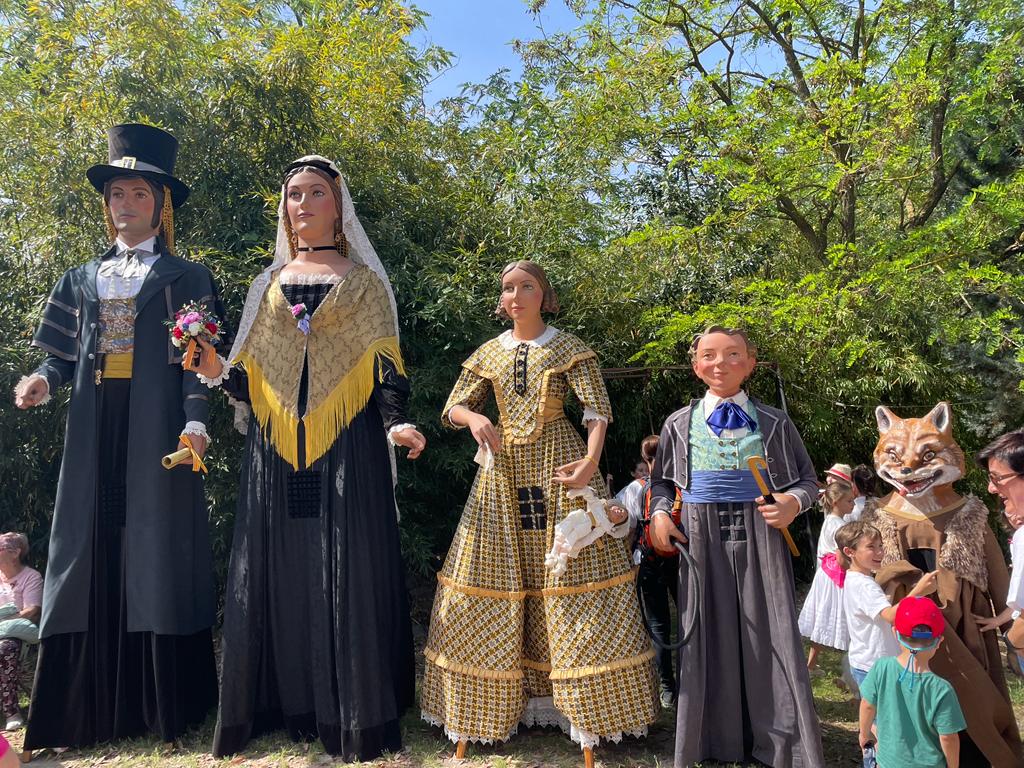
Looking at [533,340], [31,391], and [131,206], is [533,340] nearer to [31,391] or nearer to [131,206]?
[131,206]

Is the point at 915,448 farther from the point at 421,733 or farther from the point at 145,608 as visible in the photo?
the point at 145,608

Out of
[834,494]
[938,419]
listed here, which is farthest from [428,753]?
[834,494]

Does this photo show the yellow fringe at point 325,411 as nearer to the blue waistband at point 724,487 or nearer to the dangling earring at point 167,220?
the dangling earring at point 167,220

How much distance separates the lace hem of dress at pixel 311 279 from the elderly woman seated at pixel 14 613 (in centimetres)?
219

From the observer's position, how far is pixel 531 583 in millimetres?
3414

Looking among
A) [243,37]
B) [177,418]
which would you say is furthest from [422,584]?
[243,37]

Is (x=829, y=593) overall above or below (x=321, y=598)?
below

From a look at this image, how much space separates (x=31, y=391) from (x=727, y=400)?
301 centimetres

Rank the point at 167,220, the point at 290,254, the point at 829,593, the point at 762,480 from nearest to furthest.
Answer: the point at 762,480, the point at 290,254, the point at 167,220, the point at 829,593

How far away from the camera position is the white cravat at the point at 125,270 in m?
3.62

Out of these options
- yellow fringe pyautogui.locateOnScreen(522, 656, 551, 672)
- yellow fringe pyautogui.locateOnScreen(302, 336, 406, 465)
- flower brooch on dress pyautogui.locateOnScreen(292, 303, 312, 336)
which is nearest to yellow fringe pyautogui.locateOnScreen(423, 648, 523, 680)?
yellow fringe pyautogui.locateOnScreen(522, 656, 551, 672)

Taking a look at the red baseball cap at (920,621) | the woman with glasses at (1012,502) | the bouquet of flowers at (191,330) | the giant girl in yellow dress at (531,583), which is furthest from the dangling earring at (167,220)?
the woman with glasses at (1012,502)

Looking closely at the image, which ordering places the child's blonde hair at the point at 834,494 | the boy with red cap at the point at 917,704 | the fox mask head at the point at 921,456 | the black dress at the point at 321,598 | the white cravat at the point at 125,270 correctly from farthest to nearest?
the child's blonde hair at the point at 834,494 → the white cravat at the point at 125,270 → the black dress at the point at 321,598 → the fox mask head at the point at 921,456 → the boy with red cap at the point at 917,704

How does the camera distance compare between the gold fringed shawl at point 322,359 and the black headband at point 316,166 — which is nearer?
the gold fringed shawl at point 322,359
